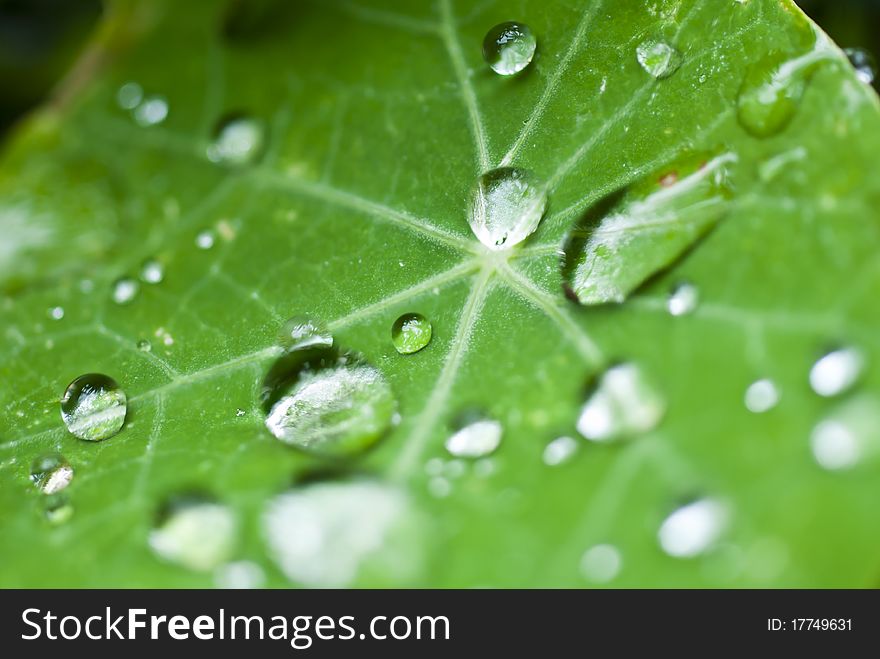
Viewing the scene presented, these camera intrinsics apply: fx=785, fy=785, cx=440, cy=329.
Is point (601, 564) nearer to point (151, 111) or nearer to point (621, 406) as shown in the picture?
point (621, 406)

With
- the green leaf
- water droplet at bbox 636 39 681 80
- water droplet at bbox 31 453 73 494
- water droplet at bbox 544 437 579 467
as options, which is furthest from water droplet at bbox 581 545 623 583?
water droplet at bbox 31 453 73 494

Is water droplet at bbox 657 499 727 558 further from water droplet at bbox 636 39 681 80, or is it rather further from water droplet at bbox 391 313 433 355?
water droplet at bbox 636 39 681 80

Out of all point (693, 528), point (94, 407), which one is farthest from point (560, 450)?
point (94, 407)

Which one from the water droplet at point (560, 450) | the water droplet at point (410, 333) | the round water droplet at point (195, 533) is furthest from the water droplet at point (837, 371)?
the round water droplet at point (195, 533)

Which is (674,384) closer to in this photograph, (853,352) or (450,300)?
(853,352)

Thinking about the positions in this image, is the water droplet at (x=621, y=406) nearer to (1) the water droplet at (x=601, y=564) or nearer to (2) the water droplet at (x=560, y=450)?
(2) the water droplet at (x=560, y=450)
